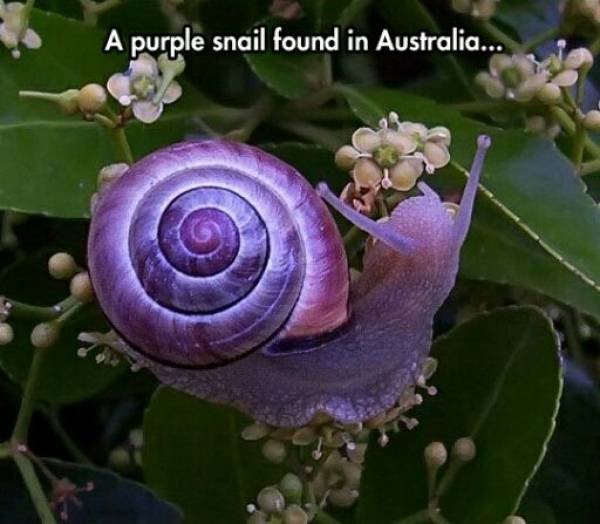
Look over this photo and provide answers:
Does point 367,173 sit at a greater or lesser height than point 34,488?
greater

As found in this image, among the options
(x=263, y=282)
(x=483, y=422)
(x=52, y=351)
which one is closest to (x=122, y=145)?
(x=263, y=282)

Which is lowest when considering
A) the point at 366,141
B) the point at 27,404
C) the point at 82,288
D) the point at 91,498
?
A: the point at 91,498

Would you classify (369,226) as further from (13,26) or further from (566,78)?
(13,26)

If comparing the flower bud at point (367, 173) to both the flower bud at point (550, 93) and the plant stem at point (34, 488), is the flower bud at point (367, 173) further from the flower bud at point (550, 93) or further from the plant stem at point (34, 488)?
the plant stem at point (34, 488)

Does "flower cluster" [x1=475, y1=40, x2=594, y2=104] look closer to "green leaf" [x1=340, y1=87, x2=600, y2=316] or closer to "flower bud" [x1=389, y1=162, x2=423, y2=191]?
"green leaf" [x1=340, y1=87, x2=600, y2=316]

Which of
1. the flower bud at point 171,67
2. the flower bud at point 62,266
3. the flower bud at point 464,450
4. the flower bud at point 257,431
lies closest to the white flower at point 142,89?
the flower bud at point 171,67

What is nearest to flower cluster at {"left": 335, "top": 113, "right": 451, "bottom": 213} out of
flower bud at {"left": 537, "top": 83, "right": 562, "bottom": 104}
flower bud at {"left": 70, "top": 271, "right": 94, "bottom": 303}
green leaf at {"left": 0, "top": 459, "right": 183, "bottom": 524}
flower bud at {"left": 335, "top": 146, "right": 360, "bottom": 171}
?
flower bud at {"left": 335, "top": 146, "right": 360, "bottom": 171}

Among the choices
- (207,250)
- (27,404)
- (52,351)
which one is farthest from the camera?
(52,351)
